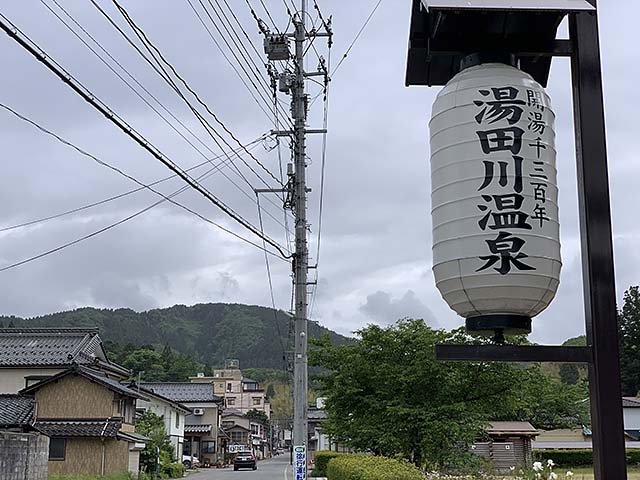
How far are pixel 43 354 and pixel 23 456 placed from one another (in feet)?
56.3

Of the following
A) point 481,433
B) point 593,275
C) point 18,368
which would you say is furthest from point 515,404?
point 18,368

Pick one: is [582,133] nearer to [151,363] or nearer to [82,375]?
[82,375]

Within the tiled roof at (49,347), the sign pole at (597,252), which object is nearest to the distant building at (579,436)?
the tiled roof at (49,347)

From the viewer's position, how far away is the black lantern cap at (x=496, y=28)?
505 cm

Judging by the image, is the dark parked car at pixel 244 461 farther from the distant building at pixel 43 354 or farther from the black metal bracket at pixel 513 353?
the black metal bracket at pixel 513 353

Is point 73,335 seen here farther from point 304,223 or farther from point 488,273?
point 488,273

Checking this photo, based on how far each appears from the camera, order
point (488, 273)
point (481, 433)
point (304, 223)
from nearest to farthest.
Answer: point (488, 273), point (304, 223), point (481, 433)

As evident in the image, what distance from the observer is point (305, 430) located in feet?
55.7

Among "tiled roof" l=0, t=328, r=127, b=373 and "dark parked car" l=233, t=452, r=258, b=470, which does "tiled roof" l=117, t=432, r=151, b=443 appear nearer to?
"tiled roof" l=0, t=328, r=127, b=373

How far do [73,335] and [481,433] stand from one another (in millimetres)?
26874

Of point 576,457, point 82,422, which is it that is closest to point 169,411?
point 82,422

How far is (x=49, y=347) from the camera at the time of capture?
130ft

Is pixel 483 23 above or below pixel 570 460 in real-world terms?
above

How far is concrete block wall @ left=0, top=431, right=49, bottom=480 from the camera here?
68.9 ft
